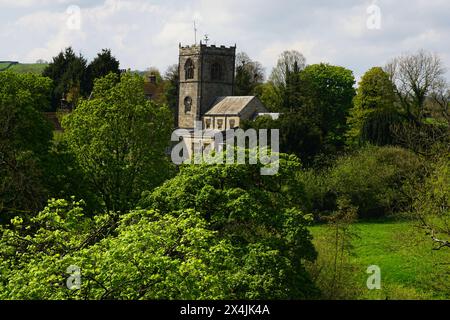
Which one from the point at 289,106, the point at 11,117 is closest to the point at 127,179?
the point at 11,117

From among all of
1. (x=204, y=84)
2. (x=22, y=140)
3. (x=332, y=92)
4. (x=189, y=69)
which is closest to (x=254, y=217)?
(x=22, y=140)

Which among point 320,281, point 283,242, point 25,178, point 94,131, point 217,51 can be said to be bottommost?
point 320,281

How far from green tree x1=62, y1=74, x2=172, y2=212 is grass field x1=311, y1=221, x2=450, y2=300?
30.8ft

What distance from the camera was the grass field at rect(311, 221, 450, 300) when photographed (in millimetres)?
24656

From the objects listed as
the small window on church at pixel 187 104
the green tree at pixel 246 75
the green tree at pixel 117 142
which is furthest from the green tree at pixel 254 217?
the green tree at pixel 246 75

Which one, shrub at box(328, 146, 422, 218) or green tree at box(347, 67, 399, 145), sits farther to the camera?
green tree at box(347, 67, 399, 145)

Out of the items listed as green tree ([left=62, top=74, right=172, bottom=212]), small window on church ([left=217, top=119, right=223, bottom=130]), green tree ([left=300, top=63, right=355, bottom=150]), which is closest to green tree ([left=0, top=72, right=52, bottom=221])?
green tree ([left=62, top=74, right=172, bottom=212])

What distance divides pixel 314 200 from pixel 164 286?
1222 inches

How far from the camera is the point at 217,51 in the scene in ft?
225

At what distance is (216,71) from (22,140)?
46108 mm

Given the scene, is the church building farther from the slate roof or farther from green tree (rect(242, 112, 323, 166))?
Result: green tree (rect(242, 112, 323, 166))

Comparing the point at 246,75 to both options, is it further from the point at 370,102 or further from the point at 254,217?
the point at 254,217

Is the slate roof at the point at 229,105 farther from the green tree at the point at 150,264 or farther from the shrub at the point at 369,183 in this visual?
the green tree at the point at 150,264
